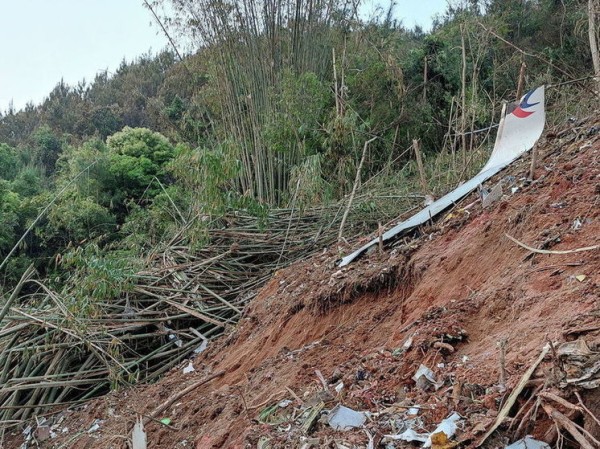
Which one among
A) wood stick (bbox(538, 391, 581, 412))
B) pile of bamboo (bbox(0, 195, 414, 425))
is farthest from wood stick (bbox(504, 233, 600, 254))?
pile of bamboo (bbox(0, 195, 414, 425))

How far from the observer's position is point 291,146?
23.6 feet

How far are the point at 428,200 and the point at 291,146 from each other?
320 cm

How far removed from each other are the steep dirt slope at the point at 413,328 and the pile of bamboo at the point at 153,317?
28 centimetres

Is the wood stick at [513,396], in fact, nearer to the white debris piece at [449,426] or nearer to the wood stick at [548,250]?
the white debris piece at [449,426]

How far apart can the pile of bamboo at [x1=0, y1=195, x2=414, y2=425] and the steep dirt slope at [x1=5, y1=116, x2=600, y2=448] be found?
0.28 meters

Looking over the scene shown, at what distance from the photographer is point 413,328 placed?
2252 mm

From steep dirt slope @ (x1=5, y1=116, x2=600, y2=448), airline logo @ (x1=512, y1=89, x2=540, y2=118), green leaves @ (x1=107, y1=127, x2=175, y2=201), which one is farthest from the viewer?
green leaves @ (x1=107, y1=127, x2=175, y2=201)

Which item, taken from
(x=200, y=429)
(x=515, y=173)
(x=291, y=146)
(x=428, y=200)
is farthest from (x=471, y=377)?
(x=291, y=146)

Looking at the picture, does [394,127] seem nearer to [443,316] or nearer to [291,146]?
[291,146]

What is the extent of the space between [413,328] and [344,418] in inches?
24.0

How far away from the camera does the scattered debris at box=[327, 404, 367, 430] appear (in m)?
1.73

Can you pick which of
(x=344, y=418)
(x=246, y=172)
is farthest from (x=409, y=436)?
(x=246, y=172)

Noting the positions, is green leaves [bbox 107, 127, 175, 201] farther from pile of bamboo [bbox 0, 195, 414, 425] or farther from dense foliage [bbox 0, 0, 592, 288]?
pile of bamboo [bbox 0, 195, 414, 425]

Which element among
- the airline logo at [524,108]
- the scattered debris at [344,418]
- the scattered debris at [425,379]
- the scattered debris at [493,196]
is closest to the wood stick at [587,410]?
the scattered debris at [425,379]
